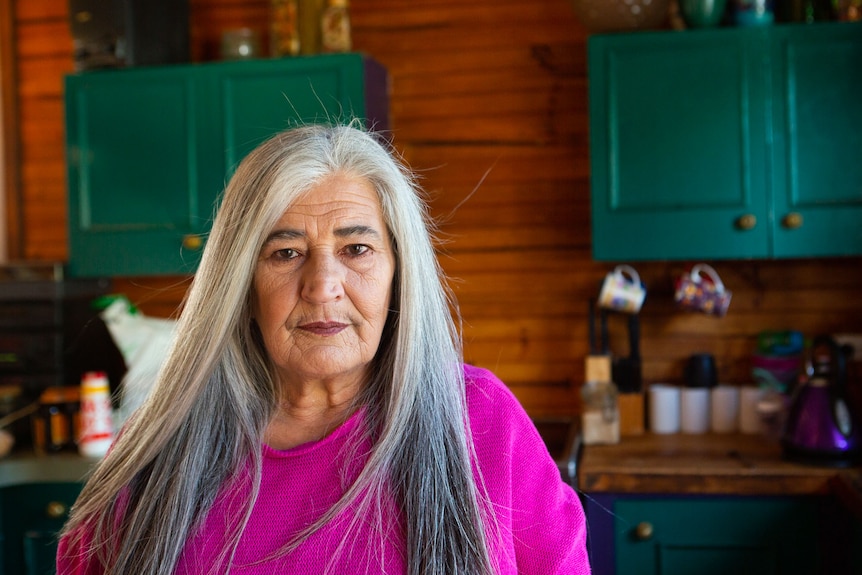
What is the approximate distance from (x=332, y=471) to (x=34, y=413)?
1849 millimetres

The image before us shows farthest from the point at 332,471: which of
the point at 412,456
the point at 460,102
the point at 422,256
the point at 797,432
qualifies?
the point at 460,102

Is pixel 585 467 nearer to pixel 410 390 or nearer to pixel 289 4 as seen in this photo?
pixel 410 390

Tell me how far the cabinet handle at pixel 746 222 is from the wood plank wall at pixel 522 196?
345mm

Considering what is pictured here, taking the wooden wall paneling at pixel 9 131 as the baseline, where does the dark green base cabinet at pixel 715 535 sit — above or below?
below

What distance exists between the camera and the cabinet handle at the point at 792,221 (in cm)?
248

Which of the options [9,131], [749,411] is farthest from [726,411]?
[9,131]

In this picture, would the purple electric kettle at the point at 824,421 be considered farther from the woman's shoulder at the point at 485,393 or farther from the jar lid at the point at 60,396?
the jar lid at the point at 60,396

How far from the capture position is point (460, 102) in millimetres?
3006

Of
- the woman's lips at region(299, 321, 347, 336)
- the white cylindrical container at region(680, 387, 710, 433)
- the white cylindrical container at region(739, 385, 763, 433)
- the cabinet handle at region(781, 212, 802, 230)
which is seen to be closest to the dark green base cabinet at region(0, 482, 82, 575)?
the woman's lips at region(299, 321, 347, 336)

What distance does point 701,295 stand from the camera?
2.72 m

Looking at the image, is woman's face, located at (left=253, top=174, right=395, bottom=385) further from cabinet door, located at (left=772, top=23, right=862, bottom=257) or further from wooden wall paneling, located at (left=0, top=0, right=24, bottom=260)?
wooden wall paneling, located at (left=0, top=0, right=24, bottom=260)

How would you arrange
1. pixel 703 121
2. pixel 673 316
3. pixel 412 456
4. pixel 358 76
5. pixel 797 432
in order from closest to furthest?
pixel 412 456 < pixel 797 432 < pixel 703 121 < pixel 358 76 < pixel 673 316

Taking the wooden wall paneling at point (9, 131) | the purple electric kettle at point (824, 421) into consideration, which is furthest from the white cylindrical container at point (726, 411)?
the wooden wall paneling at point (9, 131)

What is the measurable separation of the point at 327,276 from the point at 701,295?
5.59ft
